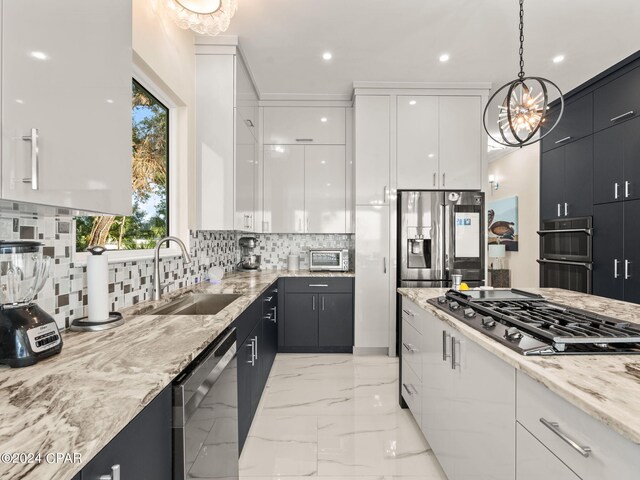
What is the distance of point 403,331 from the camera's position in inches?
92.4

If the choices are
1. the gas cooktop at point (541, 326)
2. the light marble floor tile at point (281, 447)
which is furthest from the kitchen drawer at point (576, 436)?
the light marble floor tile at point (281, 447)

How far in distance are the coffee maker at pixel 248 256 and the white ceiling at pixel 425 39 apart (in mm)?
1684

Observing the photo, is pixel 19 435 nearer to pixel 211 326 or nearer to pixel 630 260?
pixel 211 326

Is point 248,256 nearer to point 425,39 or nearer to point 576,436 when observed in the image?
point 425,39

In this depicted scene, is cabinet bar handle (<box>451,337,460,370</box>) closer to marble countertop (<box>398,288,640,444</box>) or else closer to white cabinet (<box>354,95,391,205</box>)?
marble countertop (<box>398,288,640,444</box>)

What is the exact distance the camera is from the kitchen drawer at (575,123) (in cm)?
Answer: 352

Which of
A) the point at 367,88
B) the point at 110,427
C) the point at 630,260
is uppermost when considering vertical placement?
the point at 367,88

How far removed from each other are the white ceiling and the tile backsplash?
1.72 meters

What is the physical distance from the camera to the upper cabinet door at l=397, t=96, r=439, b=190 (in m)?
3.57

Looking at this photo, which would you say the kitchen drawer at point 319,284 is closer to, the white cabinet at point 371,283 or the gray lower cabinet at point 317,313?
the gray lower cabinet at point 317,313

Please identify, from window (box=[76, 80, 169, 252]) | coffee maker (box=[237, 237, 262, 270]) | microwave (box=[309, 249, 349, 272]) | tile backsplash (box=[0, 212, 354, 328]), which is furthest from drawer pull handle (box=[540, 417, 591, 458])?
coffee maker (box=[237, 237, 262, 270])

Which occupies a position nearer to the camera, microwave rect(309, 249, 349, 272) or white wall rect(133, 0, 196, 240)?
white wall rect(133, 0, 196, 240)

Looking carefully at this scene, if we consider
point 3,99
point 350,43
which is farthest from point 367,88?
point 3,99

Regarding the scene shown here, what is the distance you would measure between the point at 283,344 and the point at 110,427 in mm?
3053
